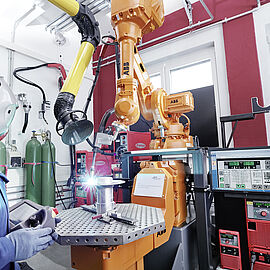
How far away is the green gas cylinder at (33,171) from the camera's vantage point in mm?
2820

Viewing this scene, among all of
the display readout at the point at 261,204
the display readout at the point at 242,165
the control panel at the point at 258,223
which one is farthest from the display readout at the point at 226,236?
the display readout at the point at 242,165

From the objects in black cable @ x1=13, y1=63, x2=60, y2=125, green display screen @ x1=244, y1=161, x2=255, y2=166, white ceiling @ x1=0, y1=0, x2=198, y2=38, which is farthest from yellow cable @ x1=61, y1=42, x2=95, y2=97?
white ceiling @ x1=0, y1=0, x2=198, y2=38

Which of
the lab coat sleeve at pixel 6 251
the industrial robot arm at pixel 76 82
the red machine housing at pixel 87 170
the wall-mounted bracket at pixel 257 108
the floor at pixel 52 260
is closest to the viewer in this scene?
the lab coat sleeve at pixel 6 251

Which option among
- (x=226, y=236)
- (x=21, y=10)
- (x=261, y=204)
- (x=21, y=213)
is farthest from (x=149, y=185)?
(x=21, y=10)

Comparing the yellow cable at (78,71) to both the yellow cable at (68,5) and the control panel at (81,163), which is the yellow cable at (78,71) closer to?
the yellow cable at (68,5)

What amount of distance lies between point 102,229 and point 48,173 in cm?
247

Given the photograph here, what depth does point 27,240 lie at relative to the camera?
0.73 meters

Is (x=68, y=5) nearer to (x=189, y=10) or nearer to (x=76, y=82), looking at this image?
(x=76, y=82)

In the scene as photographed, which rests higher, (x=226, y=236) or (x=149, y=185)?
(x=149, y=185)

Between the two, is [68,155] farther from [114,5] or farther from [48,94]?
[114,5]

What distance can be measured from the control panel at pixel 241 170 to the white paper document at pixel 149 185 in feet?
1.29

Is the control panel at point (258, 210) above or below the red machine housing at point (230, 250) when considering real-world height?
above

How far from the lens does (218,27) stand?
9.64 feet

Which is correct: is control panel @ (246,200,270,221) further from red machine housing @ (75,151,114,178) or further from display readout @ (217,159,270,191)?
red machine housing @ (75,151,114,178)
